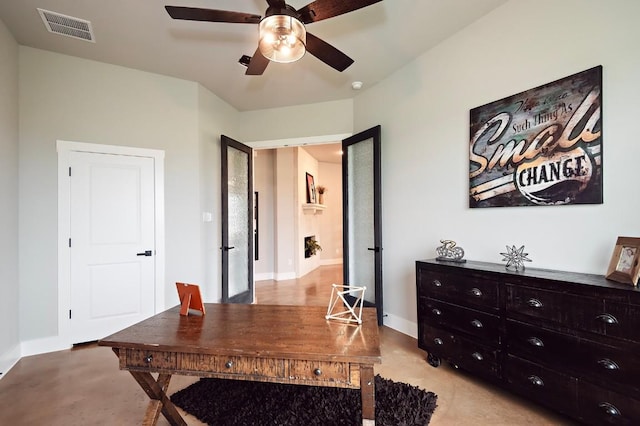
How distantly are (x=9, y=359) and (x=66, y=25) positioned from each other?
2994 mm

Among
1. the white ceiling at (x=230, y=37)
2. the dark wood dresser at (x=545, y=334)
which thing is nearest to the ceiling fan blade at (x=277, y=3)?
the white ceiling at (x=230, y=37)

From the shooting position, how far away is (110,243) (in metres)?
3.35

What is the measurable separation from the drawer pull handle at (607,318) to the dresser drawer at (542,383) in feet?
1.28

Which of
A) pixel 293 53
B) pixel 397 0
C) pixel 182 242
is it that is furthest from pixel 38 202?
pixel 397 0

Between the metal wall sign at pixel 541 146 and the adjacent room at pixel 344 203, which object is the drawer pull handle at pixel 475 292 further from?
the metal wall sign at pixel 541 146

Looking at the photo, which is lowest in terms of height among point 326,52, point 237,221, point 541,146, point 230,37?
point 237,221

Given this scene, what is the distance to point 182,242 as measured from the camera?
12.0 ft

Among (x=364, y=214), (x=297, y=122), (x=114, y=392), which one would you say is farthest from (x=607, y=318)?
(x=297, y=122)

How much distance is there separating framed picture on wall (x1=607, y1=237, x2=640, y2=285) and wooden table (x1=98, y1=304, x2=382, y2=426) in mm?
1379

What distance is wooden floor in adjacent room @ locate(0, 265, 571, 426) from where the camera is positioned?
1.94 meters

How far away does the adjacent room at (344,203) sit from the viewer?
1726 millimetres

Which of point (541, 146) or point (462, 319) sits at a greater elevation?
point (541, 146)

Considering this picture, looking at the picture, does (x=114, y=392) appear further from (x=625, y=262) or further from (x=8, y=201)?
(x=625, y=262)

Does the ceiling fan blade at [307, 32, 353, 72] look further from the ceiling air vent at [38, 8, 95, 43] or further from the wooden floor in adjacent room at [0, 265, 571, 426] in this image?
the wooden floor in adjacent room at [0, 265, 571, 426]
